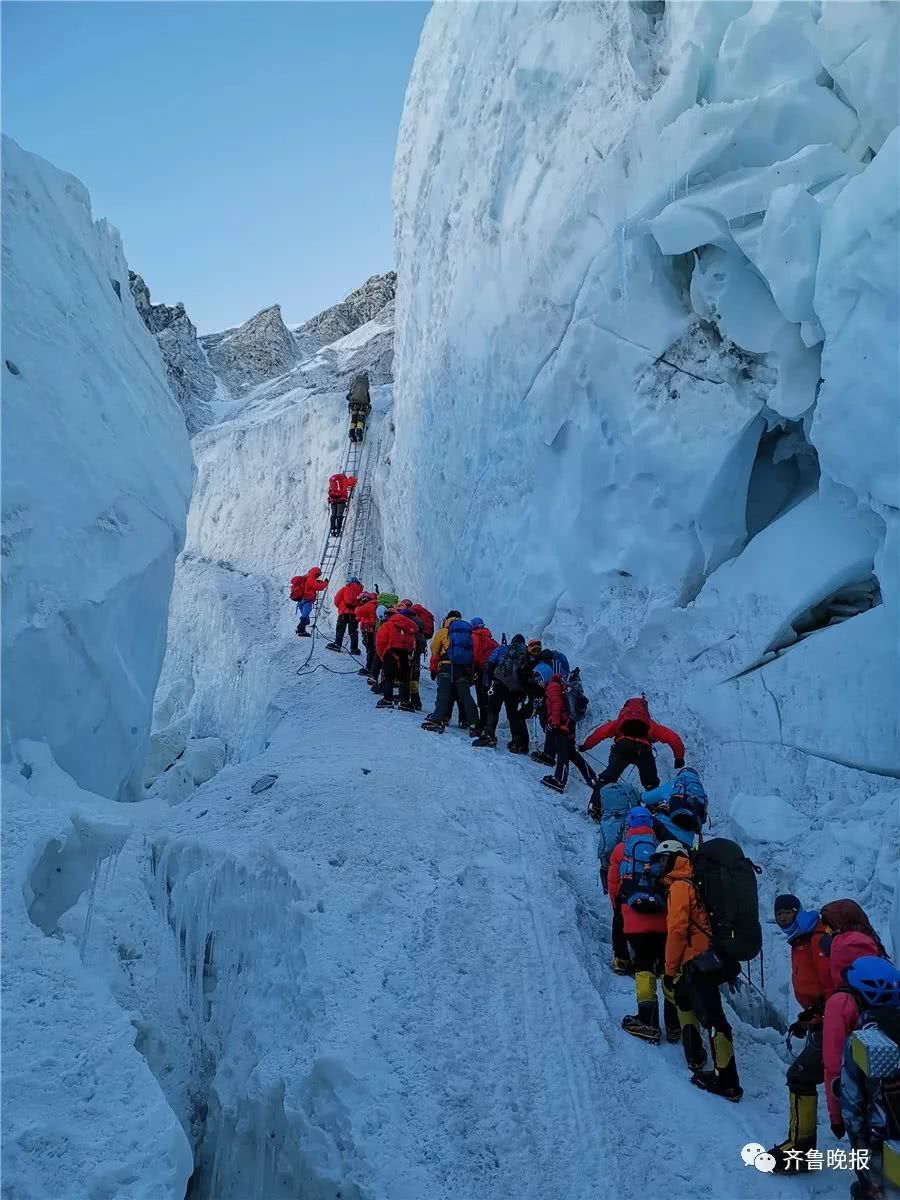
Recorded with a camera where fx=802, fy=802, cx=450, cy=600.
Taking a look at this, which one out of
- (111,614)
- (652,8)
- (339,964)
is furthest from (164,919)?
(652,8)

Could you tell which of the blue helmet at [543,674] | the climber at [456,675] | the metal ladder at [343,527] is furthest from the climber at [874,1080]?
the metal ladder at [343,527]

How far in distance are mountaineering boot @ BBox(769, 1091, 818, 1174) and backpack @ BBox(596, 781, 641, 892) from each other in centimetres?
178

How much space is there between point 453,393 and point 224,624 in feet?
20.4

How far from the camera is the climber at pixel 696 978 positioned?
3.65m

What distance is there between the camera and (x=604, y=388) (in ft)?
27.2

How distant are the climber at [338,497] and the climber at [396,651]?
6.90 m

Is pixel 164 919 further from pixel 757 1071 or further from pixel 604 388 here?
pixel 604 388

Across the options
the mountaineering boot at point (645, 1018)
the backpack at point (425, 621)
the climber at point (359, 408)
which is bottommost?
the mountaineering boot at point (645, 1018)

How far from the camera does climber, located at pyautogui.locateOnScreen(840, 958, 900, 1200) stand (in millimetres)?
2719

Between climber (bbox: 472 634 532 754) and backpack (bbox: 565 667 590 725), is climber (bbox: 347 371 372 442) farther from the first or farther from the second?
backpack (bbox: 565 667 590 725)

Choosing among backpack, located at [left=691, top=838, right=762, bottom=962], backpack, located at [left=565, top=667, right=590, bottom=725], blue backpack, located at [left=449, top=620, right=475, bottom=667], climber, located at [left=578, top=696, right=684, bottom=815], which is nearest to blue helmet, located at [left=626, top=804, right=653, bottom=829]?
backpack, located at [left=691, top=838, right=762, bottom=962]

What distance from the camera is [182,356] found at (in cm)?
2875

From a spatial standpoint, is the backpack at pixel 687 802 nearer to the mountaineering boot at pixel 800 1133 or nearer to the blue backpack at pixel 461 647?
the mountaineering boot at pixel 800 1133

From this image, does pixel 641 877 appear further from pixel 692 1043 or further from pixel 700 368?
pixel 700 368
